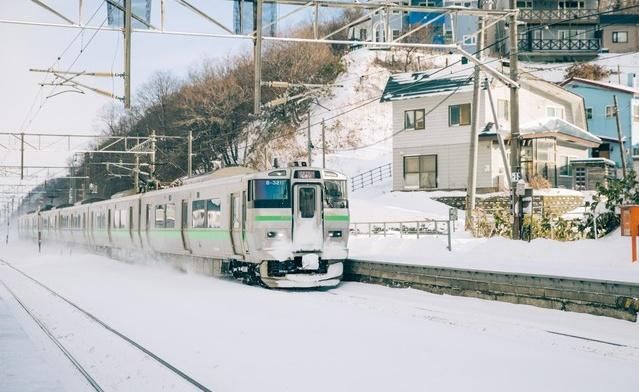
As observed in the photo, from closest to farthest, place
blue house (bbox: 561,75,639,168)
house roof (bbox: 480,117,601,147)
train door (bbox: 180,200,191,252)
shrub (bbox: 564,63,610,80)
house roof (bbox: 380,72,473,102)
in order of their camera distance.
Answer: train door (bbox: 180,200,191,252) < house roof (bbox: 480,117,601,147) < house roof (bbox: 380,72,473,102) < blue house (bbox: 561,75,639,168) < shrub (bbox: 564,63,610,80)

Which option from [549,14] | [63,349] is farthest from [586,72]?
[63,349]

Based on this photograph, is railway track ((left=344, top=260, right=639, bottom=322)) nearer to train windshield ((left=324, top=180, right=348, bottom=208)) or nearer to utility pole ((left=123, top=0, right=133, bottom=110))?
train windshield ((left=324, top=180, right=348, bottom=208))

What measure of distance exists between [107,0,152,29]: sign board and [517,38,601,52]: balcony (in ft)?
211

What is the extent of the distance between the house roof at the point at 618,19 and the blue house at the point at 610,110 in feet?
66.9

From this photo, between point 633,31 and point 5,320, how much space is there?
78.5m

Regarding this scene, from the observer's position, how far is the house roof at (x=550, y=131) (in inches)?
1638

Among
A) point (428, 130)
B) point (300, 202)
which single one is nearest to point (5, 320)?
point (300, 202)

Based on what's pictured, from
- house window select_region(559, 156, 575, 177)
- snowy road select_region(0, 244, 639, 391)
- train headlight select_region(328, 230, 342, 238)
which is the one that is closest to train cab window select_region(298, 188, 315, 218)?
train headlight select_region(328, 230, 342, 238)

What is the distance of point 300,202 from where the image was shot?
1806 centimetres

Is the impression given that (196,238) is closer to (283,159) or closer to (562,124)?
(562,124)

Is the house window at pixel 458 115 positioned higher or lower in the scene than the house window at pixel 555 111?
lower

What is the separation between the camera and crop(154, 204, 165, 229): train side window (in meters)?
25.6

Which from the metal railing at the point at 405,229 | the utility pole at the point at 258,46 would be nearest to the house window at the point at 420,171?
the metal railing at the point at 405,229

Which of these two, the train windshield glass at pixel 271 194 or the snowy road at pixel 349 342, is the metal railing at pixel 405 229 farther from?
the snowy road at pixel 349 342
